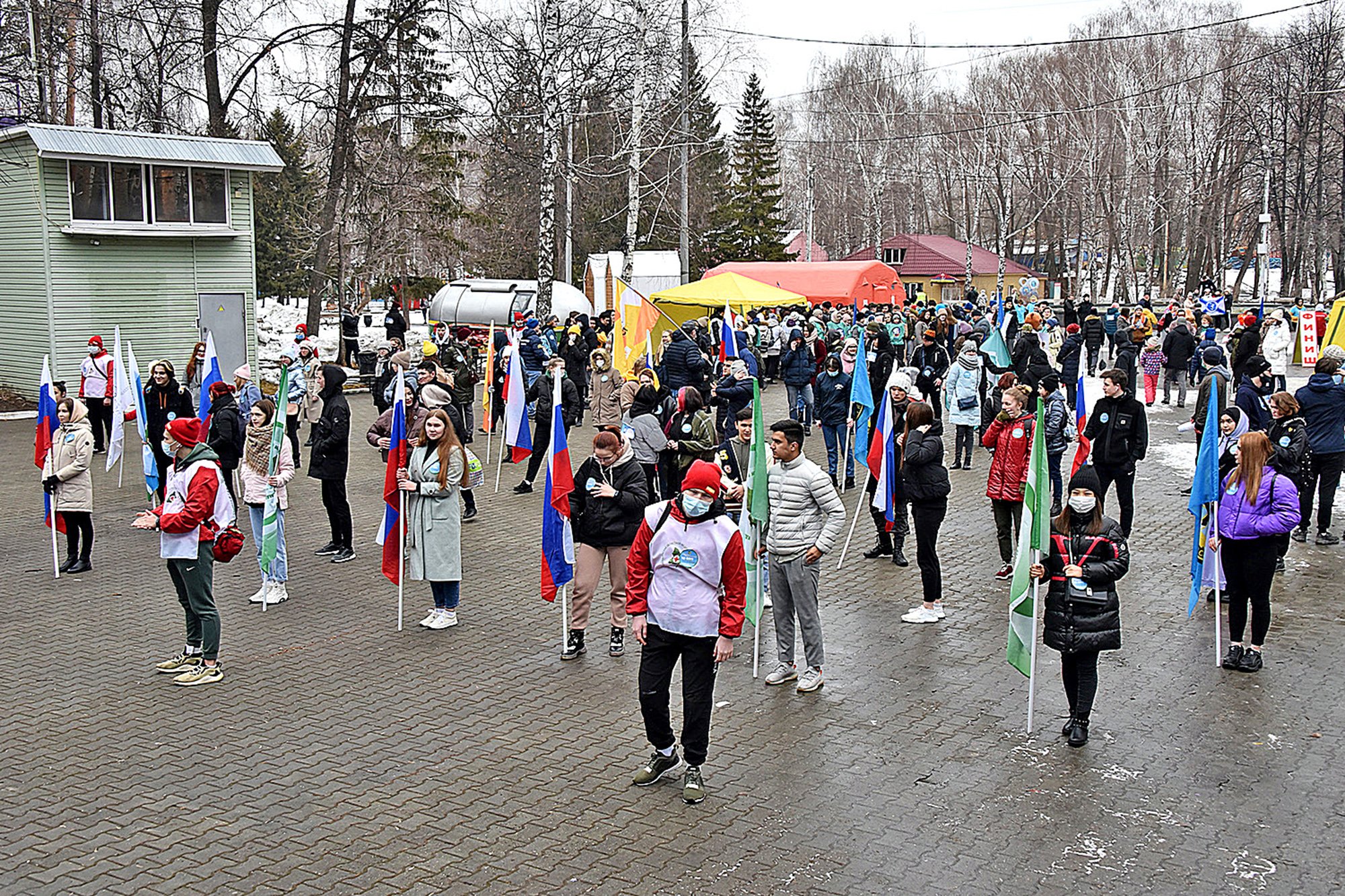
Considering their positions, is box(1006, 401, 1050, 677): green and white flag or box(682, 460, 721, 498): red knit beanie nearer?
box(682, 460, 721, 498): red knit beanie

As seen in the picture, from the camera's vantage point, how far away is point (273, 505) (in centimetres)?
1005

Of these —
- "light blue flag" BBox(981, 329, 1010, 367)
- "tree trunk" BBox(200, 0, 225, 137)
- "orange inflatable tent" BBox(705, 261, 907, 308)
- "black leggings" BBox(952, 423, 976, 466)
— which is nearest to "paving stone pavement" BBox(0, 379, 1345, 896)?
"light blue flag" BBox(981, 329, 1010, 367)

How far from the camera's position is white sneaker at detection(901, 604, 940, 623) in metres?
9.60

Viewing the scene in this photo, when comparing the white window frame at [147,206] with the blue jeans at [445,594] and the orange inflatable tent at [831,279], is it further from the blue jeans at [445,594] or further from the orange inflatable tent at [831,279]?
the blue jeans at [445,594]

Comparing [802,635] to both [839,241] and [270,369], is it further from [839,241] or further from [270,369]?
[839,241]

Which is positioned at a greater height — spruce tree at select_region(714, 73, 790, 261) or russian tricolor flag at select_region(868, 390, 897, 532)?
spruce tree at select_region(714, 73, 790, 261)

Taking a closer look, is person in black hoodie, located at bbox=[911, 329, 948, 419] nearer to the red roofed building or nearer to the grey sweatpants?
the grey sweatpants

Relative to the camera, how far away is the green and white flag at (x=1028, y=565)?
7.45 meters

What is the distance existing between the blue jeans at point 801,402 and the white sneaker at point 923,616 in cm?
945

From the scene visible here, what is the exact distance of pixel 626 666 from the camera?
338 inches

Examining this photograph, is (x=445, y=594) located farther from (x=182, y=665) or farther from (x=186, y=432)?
(x=186, y=432)

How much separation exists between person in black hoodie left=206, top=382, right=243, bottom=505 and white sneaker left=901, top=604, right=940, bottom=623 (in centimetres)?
661

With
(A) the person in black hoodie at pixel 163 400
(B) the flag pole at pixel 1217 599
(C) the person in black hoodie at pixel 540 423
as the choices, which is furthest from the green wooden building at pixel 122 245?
(B) the flag pole at pixel 1217 599

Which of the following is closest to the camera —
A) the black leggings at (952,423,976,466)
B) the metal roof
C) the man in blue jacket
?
the man in blue jacket
